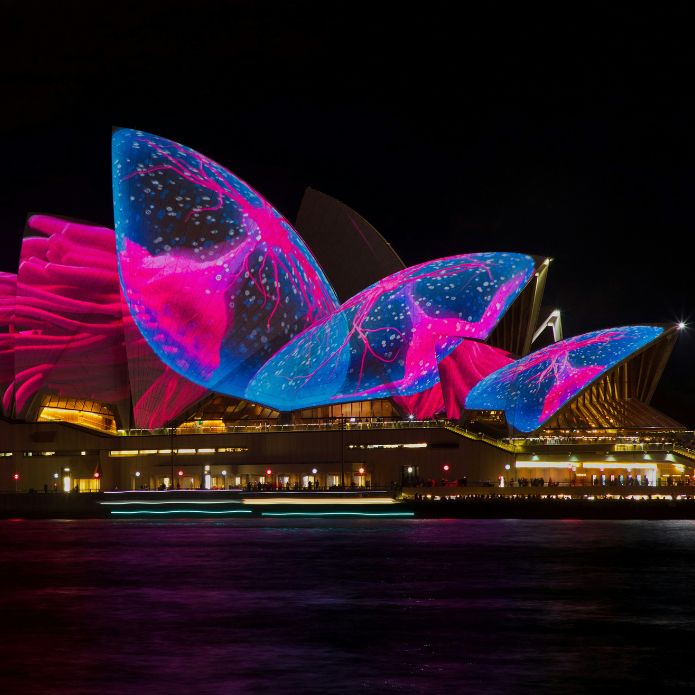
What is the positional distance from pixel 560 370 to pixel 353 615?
1808 inches

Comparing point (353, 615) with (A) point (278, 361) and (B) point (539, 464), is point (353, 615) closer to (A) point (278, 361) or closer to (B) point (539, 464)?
(A) point (278, 361)

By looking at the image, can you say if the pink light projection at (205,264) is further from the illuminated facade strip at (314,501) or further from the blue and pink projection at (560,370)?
the blue and pink projection at (560,370)

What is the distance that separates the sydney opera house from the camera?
66.6 metres

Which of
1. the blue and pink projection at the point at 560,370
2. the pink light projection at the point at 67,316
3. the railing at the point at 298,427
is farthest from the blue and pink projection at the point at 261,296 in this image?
the pink light projection at the point at 67,316

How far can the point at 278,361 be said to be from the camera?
69062mm

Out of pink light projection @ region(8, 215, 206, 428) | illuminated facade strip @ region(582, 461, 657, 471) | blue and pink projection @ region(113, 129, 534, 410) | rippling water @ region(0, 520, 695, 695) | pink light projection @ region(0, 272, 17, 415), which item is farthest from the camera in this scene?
pink light projection @ region(0, 272, 17, 415)

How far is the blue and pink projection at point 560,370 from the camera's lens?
2660 inches

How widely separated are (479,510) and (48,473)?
31641mm

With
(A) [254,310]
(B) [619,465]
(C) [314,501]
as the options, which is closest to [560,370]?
(B) [619,465]

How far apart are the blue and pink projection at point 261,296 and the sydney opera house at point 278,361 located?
11 centimetres

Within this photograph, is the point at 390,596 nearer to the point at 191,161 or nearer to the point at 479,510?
the point at 479,510

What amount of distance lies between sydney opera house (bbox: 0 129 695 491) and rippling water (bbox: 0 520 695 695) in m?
26.4

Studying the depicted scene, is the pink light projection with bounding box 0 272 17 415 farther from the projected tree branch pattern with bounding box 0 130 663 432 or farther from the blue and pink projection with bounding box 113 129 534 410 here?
the blue and pink projection with bounding box 113 129 534 410

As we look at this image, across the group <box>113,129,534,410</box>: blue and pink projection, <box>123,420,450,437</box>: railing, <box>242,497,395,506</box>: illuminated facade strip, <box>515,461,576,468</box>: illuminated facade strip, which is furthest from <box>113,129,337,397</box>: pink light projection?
<box>515,461,576,468</box>: illuminated facade strip
